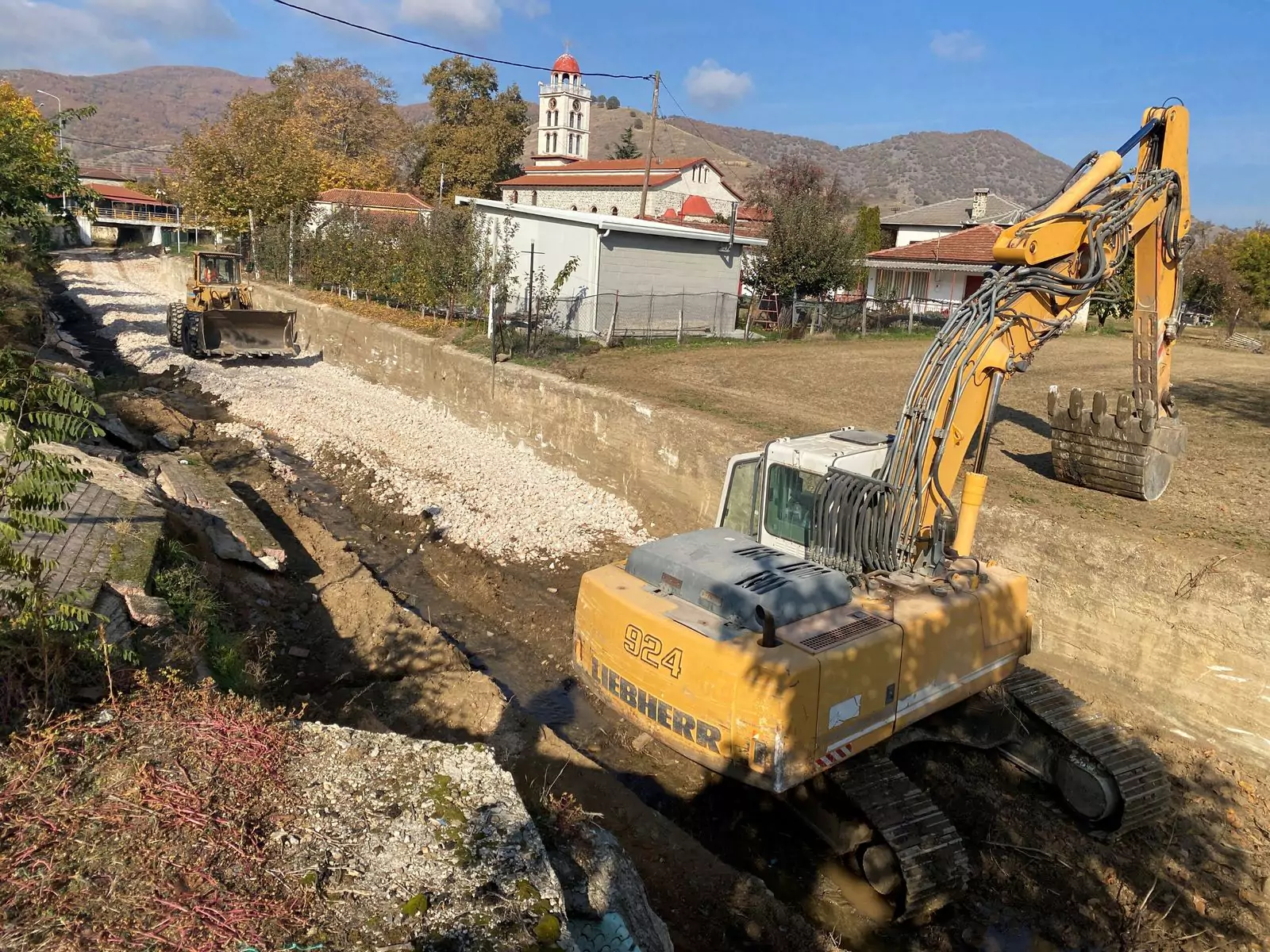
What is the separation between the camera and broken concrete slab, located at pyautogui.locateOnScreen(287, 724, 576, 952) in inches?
122

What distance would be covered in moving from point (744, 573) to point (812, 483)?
1165 millimetres

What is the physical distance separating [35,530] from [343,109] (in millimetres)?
59928

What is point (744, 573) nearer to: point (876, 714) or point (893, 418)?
point (876, 714)

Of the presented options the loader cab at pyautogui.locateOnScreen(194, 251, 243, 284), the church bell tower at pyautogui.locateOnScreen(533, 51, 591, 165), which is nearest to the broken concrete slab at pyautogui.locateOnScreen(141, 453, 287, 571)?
the loader cab at pyautogui.locateOnScreen(194, 251, 243, 284)

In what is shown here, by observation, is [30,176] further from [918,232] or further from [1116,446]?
[918,232]

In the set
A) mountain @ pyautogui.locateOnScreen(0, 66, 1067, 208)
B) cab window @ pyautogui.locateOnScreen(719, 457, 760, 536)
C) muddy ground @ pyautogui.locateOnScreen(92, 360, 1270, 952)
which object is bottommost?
muddy ground @ pyautogui.locateOnScreen(92, 360, 1270, 952)

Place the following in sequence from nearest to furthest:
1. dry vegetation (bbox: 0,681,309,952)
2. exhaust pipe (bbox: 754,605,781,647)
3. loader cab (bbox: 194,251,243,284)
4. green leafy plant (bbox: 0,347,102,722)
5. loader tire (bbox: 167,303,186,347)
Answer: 1. dry vegetation (bbox: 0,681,309,952)
2. green leafy plant (bbox: 0,347,102,722)
3. exhaust pipe (bbox: 754,605,781,647)
4. loader tire (bbox: 167,303,186,347)
5. loader cab (bbox: 194,251,243,284)

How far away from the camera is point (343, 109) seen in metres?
56.5

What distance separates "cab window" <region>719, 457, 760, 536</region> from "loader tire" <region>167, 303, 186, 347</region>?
2018 cm

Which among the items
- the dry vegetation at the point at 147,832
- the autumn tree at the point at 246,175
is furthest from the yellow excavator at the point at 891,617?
the autumn tree at the point at 246,175

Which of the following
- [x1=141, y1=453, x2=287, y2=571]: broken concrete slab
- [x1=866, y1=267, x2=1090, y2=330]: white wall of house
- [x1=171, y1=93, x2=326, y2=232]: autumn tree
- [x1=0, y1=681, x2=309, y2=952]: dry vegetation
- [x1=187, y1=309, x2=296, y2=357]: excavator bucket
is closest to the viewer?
[x1=0, y1=681, x2=309, y2=952]: dry vegetation

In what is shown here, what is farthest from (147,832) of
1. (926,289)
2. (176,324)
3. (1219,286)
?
(1219,286)

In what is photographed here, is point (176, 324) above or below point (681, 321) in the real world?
below

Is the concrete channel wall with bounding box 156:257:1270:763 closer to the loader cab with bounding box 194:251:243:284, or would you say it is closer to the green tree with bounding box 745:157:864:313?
the green tree with bounding box 745:157:864:313
